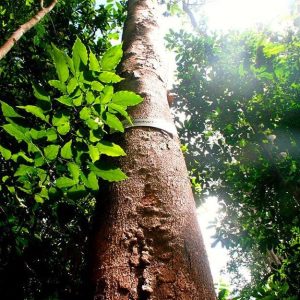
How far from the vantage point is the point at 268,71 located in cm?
458

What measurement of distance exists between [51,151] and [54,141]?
0.09 metres

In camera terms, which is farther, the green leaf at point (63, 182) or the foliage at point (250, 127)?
the foliage at point (250, 127)

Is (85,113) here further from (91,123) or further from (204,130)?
(204,130)

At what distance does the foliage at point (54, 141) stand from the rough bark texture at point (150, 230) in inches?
3.1

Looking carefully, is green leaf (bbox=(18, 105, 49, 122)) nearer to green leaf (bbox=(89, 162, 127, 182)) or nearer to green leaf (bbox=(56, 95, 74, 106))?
green leaf (bbox=(56, 95, 74, 106))

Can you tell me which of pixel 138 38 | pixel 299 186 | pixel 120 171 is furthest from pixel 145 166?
pixel 299 186

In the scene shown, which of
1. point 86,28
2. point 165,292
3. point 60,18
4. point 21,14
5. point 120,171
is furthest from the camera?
point 86,28

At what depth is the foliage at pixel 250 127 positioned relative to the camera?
4293 mm

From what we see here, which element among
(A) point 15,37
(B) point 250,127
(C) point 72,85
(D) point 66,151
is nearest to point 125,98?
(C) point 72,85

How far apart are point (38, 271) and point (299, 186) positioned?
3408 millimetres

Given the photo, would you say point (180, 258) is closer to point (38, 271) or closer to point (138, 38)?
point (138, 38)

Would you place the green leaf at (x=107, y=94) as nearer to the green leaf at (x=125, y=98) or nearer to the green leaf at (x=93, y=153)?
the green leaf at (x=125, y=98)

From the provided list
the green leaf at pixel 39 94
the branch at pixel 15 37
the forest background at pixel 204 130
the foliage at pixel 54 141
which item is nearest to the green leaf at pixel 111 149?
the foliage at pixel 54 141

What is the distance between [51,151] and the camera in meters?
1.03
